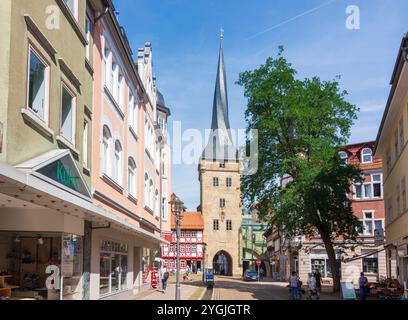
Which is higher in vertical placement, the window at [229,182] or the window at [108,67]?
the window at [229,182]

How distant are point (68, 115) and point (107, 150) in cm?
619

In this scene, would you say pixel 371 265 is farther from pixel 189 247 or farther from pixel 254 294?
pixel 189 247

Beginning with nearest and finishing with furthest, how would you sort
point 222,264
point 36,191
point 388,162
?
point 36,191 → point 388,162 → point 222,264

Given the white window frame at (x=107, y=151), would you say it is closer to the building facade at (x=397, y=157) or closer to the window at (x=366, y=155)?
the building facade at (x=397, y=157)

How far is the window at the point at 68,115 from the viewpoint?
14070mm

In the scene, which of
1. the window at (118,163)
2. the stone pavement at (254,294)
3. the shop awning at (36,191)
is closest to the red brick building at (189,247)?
the stone pavement at (254,294)

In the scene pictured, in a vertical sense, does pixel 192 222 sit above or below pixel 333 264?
above

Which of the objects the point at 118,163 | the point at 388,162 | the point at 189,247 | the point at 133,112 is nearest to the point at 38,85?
the point at 118,163

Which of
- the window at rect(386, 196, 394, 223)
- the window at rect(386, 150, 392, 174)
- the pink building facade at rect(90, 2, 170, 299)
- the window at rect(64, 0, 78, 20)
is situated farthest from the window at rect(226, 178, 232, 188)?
the window at rect(64, 0, 78, 20)

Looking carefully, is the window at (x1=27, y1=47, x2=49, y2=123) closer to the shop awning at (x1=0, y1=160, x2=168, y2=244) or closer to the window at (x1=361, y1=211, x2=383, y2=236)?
the shop awning at (x1=0, y1=160, x2=168, y2=244)

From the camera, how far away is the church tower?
9269 cm

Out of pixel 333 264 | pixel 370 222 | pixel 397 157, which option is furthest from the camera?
pixel 370 222

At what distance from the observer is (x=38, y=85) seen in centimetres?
1180

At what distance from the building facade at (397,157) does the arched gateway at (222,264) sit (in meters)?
59.6
